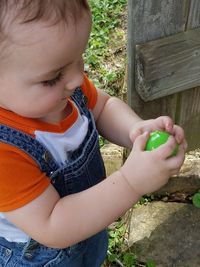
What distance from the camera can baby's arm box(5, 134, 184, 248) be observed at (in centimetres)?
130

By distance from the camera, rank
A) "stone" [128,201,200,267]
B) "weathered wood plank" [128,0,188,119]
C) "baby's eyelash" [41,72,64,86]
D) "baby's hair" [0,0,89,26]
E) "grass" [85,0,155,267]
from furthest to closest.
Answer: "grass" [85,0,155,267]
"stone" [128,201,200,267]
"weathered wood plank" [128,0,188,119]
"baby's eyelash" [41,72,64,86]
"baby's hair" [0,0,89,26]

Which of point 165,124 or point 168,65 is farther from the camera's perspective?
point 168,65

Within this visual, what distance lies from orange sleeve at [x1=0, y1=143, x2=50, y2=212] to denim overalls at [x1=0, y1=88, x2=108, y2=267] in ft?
0.11

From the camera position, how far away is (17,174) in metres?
1.28

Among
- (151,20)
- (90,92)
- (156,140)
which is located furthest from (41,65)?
(151,20)

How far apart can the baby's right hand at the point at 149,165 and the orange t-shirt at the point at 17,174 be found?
0.22 meters

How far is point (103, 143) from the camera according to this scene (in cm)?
254

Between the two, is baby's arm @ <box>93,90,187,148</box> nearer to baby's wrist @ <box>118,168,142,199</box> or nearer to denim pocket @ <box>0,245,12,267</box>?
baby's wrist @ <box>118,168,142,199</box>

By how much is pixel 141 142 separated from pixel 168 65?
58 centimetres

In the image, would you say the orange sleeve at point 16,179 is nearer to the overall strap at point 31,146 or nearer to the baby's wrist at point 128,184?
the overall strap at point 31,146

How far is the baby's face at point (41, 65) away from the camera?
1105 mm

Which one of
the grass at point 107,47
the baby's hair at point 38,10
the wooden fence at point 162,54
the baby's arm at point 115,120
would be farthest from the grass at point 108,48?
the baby's hair at point 38,10

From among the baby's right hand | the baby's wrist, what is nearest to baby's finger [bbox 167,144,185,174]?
the baby's right hand

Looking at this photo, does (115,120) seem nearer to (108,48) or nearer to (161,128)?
(161,128)
